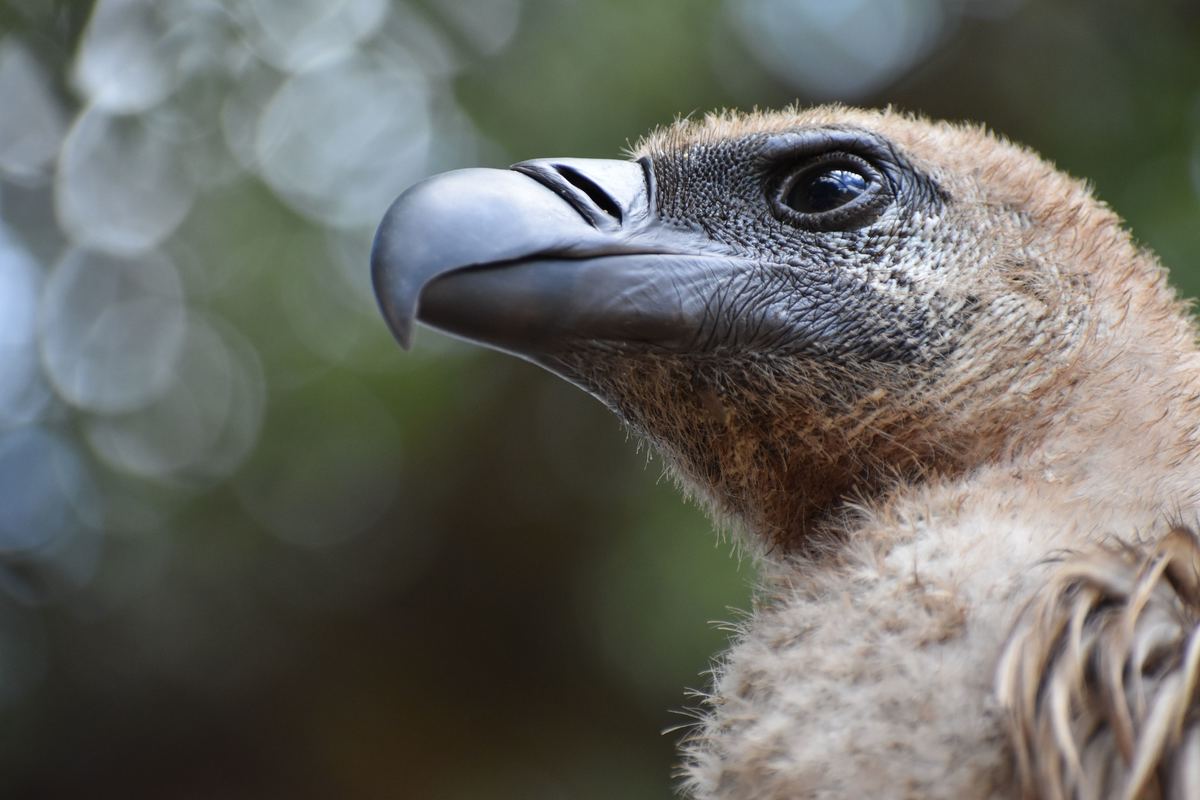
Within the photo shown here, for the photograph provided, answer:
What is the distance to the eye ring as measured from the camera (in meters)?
2.15

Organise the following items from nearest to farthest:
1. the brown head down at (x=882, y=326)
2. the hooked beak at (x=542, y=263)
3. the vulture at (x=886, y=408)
Answer: 1. the vulture at (x=886, y=408)
2. the hooked beak at (x=542, y=263)
3. the brown head down at (x=882, y=326)

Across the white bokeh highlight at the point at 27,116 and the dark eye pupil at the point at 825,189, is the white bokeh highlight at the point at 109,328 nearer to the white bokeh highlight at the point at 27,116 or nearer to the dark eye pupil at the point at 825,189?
the white bokeh highlight at the point at 27,116

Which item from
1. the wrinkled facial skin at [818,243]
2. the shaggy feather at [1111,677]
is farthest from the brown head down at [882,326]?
the shaggy feather at [1111,677]

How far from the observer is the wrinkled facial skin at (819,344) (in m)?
2.01

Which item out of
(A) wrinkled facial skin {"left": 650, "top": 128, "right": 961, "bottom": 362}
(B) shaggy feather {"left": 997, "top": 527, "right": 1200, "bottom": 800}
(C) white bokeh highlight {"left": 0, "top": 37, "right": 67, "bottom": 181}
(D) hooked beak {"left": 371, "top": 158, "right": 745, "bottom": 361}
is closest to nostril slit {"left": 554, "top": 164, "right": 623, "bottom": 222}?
(D) hooked beak {"left": 371, "top": 158, "right": 745, "bottom": 361}

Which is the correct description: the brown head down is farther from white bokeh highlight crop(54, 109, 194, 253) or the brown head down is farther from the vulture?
white bokeh highlight crop(54, 109, 194, 253)

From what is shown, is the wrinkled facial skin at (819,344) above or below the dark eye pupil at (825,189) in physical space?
below

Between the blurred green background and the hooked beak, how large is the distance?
3032 mm

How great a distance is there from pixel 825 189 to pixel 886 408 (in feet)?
1.43

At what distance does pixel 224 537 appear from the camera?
720cm

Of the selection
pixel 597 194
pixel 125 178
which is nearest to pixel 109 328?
pixel 125 178

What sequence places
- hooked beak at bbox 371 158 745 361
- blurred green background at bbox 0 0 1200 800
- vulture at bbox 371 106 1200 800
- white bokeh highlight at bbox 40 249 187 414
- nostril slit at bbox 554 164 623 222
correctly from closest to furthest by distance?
vulture at bbox 371 106 1200 800, hooked beak at bbox 371 158 745 361, nostril slit at bbox 554 164 623 222, blurred green background at bbox 0 0 1200 800, white bokeh highlight at bbox 40 249 187 414

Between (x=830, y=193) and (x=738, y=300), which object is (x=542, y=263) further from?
(x=830, y=193)

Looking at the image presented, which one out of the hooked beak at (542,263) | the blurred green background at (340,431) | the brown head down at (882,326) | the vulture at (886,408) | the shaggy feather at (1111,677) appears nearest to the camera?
the shaggy feather at (1111,677)
